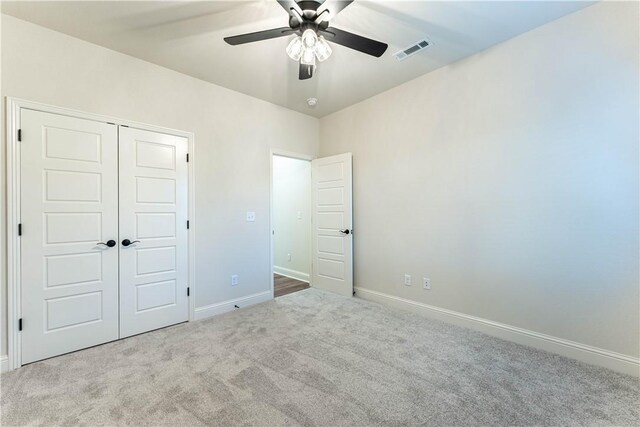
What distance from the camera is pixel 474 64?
110 inches

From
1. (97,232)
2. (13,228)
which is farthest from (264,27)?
(13,228)

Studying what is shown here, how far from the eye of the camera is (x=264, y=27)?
7.68 feet

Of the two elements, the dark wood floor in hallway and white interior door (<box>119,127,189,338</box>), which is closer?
white interior door (<box>119,127,189,338</box>)

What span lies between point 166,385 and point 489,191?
323 cm

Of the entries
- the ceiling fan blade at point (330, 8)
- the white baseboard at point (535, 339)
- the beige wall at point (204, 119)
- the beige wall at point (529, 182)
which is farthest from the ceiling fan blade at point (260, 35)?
the white baseboard at point (535, 339)

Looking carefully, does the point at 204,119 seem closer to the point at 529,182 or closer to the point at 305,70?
the point at 305,70

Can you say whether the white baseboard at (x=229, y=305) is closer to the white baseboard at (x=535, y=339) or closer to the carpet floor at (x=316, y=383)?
the carpet floor at (x=316, y=383)

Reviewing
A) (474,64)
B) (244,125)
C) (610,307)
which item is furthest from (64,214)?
(610,307)

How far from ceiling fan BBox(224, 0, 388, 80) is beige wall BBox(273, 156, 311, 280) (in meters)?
2.74

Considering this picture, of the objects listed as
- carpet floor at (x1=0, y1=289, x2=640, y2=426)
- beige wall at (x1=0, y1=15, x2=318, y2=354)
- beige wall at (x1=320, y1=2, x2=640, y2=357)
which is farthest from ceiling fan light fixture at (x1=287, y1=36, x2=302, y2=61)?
carpet floor at (x1=0, y1=289, x2=640, y2=426)

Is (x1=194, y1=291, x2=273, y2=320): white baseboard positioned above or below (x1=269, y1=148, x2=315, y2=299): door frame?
below

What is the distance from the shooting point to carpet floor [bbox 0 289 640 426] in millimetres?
1655

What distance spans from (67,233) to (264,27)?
2481 mm

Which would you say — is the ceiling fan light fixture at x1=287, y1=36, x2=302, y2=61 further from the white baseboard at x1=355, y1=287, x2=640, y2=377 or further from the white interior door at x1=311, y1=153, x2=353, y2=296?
the white baseboard at x1=355, y1=287, x2=640, y2=377
